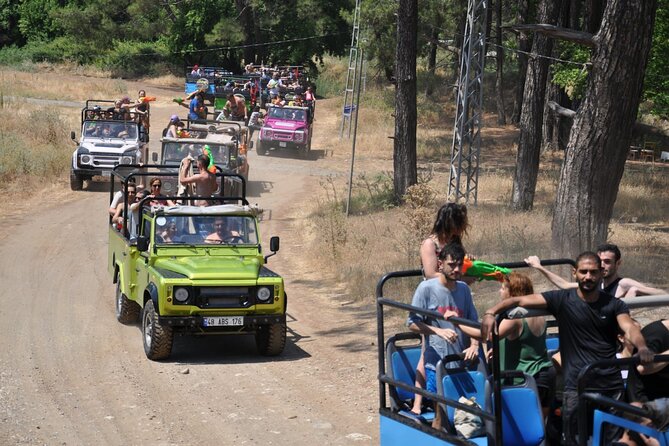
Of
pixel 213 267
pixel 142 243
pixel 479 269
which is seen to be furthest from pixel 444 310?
pixel 142 243

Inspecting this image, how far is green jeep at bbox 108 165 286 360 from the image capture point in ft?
37.3

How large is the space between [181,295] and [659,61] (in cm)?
1923

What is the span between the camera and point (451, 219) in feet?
26.2

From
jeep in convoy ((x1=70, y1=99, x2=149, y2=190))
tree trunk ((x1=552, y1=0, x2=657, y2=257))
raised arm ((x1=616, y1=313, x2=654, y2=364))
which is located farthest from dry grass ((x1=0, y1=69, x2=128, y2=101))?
raised arm ((x1=616, y1=313, x2=654, y2=364))

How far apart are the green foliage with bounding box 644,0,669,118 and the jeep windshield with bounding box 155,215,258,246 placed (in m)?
16.1

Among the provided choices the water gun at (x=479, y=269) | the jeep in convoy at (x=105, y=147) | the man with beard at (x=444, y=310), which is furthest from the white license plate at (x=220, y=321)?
the jeep in convoy at (x=105, y=147)

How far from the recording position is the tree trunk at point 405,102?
875 inches

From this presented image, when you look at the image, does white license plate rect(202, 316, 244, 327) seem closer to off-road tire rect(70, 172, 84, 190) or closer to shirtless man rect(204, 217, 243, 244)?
shirtless man rect(204, 217, 243, 244)

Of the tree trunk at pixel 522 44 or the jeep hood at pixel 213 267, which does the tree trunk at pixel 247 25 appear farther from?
the jeep hood at pixel 213 267

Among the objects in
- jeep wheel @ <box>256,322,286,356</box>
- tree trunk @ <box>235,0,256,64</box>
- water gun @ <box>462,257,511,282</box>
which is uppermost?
tree trunk @ <box>235,0,256,64</box>

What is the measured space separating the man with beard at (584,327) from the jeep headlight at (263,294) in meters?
5.94

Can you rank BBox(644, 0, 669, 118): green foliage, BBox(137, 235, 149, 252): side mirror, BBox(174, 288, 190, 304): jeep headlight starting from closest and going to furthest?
BBox(174, 288, 190, 304): jeep headlight → BBox(137, 235, 149, 252): side mirror → BBox(644, 0, 669, 118): green foliage

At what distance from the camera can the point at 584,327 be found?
229 inches

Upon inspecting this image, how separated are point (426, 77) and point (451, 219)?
49.3m
